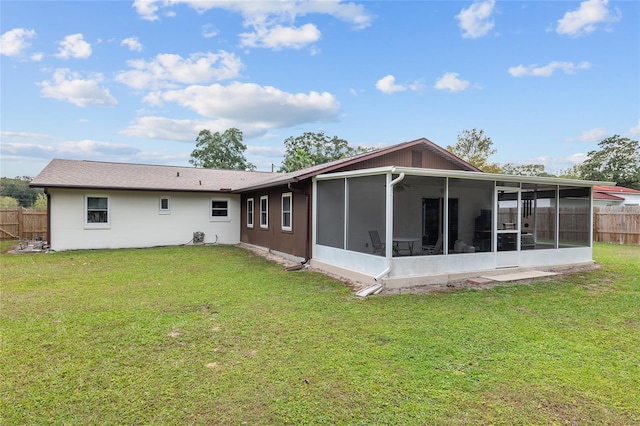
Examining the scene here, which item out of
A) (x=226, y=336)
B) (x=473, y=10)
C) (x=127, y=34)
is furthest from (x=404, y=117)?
(x=226, y=336)

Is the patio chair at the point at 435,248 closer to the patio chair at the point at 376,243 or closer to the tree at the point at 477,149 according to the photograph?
the patio chair at the point at 376,243

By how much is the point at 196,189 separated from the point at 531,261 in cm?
1177

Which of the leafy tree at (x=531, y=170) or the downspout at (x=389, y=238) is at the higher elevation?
the leafy tree at (x=531, y=170)

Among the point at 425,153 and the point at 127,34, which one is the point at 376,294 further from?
the point at 127,34

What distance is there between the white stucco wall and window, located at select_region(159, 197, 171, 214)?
9 cm

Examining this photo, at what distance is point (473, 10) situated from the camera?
11078 mm

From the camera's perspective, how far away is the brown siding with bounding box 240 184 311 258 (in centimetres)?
969

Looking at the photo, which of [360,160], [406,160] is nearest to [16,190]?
[360,160]

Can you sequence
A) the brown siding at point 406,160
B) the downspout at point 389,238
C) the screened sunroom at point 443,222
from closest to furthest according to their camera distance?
the downspout at point 389,238, the screened sunroom at point 443,222, the brown siding at point 406,160

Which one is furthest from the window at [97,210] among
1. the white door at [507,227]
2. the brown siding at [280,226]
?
the white door at [507,227]

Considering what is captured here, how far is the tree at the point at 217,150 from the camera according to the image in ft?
113

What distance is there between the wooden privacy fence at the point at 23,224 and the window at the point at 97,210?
4.05 m

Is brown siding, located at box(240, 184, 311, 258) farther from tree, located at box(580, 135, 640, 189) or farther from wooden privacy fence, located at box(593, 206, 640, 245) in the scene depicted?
tree, located at box(580, 135, 640, 189)

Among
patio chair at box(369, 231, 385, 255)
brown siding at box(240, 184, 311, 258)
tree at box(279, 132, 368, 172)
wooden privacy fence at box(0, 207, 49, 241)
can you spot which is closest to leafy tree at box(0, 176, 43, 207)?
wooden privacy fence at box(0, 207, 49, 241)
